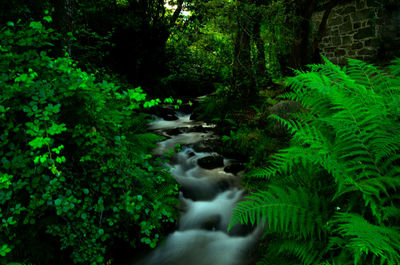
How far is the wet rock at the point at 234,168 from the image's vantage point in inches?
213

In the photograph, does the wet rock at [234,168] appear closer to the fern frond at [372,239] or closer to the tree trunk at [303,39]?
the tree trunk at [303,39]

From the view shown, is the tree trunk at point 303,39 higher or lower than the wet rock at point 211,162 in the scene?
higher

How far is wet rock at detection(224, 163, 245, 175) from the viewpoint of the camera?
213 inches

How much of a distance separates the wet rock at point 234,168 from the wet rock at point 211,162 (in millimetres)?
350

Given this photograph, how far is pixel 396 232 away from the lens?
1.34 metres

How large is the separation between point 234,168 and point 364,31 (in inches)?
298

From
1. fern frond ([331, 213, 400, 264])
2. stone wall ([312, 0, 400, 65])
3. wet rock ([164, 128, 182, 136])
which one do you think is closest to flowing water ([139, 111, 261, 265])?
wet rock ([164, 128, 182, 136])

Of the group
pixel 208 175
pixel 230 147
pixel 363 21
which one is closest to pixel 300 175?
pixel 208 175

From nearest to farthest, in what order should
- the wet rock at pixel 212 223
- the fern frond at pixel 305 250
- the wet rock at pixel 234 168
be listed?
the fern frond at pixel 305 250 → the wet rock at pixel 212 223 → the wet rock at pixel 234 168

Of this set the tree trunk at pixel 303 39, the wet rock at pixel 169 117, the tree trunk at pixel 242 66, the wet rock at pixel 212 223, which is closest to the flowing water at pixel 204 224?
the wet rock at pixel 212 223

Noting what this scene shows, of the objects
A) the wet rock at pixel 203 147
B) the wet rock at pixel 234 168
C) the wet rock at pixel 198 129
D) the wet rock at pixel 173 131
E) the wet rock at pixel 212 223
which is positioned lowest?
the wet rock at pixel 212 223

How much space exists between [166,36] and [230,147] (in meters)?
5.79

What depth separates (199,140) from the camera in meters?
7.20

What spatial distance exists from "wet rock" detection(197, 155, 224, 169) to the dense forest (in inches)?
1.3
